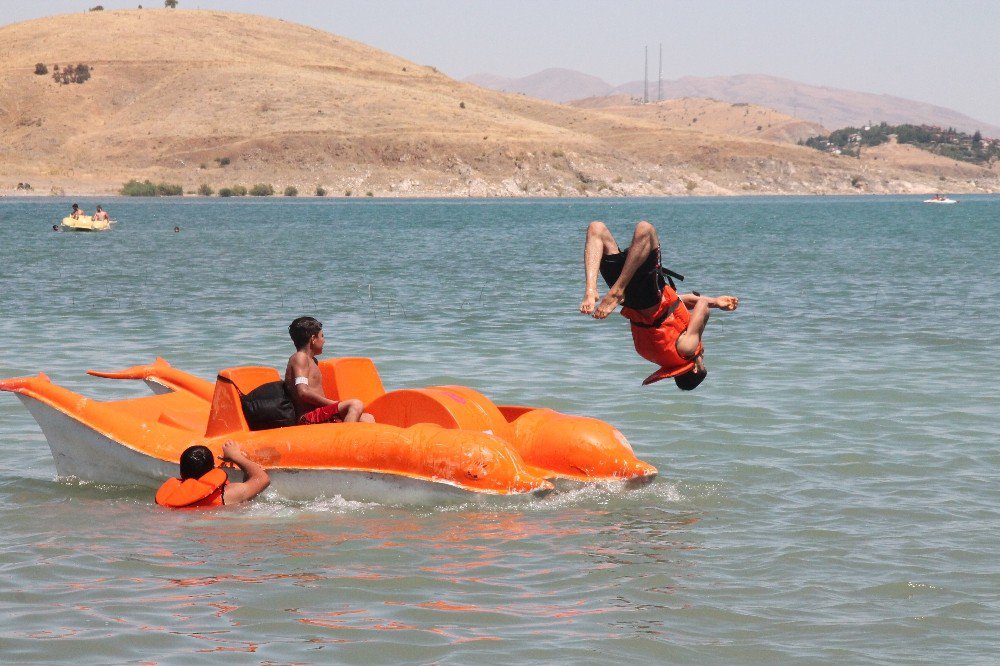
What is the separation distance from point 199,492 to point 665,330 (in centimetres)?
389

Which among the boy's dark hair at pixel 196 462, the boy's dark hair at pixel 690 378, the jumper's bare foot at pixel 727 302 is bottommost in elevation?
the boy's dark hair at pixel 196 462

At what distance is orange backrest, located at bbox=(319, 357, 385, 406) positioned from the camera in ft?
37.7

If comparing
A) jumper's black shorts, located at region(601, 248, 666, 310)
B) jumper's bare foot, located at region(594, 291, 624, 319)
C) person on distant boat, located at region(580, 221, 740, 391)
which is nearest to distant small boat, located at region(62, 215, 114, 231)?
person on distant boat, located at region(580, 221, 740, 391)

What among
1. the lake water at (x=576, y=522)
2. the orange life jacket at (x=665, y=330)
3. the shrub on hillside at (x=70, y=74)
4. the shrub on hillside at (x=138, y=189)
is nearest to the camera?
the lake water at (x=576, y=522)

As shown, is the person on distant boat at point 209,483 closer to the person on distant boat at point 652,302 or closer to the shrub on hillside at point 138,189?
the person on distant boat at point 652,302

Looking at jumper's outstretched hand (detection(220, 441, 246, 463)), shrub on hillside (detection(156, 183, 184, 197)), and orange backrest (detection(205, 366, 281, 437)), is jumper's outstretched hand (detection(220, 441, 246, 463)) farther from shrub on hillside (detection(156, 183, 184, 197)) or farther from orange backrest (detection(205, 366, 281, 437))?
shrub on hillside (detection(156, 183, 184, 197))

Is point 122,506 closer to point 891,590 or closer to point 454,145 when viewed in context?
point 891,590

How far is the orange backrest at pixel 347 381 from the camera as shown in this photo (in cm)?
1150

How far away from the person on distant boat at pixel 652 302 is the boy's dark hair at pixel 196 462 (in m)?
3.49

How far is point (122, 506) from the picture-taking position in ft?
35.3

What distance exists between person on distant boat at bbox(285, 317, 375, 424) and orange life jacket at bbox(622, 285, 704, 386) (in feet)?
7.97

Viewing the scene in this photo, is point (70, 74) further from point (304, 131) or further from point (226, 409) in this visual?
point (226, 409)

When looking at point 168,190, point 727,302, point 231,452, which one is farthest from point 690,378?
point 168,190

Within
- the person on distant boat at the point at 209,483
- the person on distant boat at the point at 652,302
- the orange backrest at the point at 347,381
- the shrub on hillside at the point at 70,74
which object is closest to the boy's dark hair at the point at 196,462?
the person on distant boat at the point at 209,483
